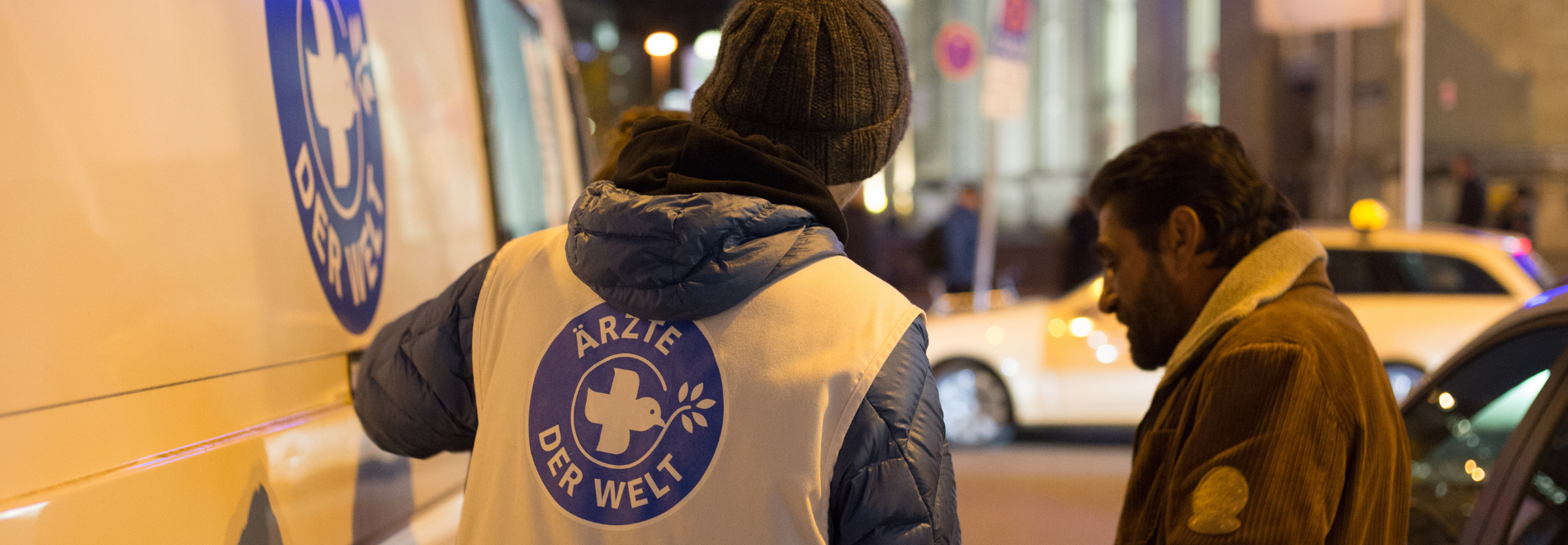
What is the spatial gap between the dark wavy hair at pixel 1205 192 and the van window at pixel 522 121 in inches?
64.4

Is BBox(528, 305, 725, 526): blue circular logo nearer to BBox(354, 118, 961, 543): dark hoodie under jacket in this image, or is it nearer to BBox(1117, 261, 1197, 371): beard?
BBox(354, 118, 961, 543): dark hoodie under jacket

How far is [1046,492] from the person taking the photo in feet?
22.2

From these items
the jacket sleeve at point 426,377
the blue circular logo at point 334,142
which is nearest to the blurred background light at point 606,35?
the blue circular logo at point 334,142

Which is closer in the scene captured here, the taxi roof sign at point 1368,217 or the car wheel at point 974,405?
the taxi roof sign at point 1368,217

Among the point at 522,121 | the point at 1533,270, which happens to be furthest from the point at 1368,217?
the point at 522,121

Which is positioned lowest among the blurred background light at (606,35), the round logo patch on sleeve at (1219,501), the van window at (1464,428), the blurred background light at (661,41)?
the van window at (1464,428)

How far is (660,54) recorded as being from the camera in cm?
1923

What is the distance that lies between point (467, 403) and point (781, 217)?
23.1 inches

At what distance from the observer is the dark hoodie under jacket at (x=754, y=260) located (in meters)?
1.28

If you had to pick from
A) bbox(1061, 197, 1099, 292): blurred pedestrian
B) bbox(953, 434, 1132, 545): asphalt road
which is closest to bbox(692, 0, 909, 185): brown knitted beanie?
bbox(953, 434, 1132, 545): asphalt road

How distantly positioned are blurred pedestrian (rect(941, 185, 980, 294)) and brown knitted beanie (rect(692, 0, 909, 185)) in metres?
11.3

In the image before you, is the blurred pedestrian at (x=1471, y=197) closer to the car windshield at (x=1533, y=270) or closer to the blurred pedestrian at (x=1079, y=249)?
the blurred pedestrian at (x=1079, y=249)

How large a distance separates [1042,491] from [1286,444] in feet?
17.3

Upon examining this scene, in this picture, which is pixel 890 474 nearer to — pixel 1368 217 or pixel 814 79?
pixel 814 79
